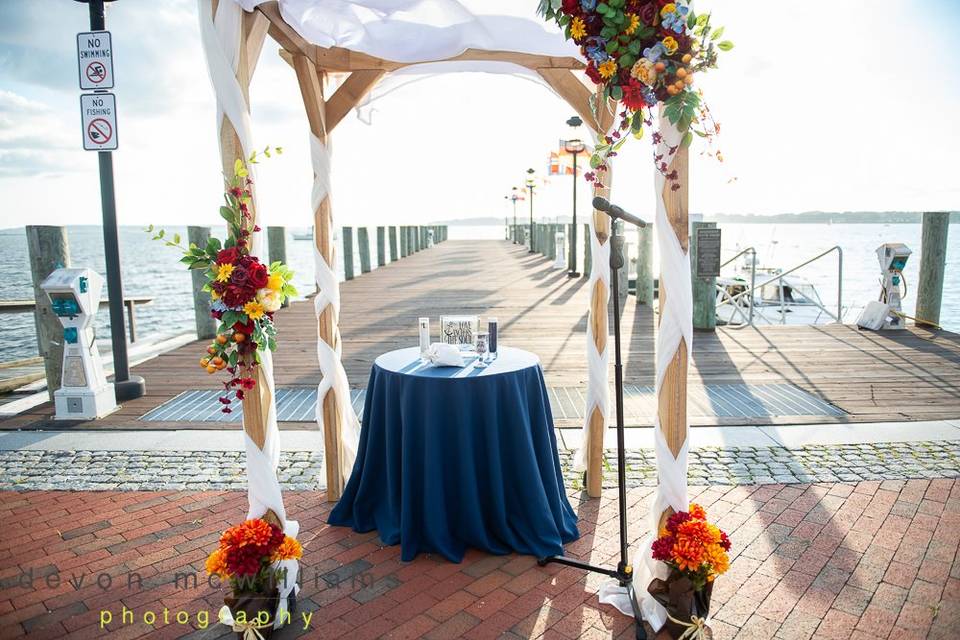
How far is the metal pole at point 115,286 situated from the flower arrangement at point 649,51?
5.10 metres

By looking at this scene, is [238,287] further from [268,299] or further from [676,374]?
[676,374]

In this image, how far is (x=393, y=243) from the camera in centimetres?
2395

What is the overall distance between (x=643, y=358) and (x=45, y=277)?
6.40 metres

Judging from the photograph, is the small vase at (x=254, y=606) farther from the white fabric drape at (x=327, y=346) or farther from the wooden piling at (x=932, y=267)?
the wooden piling at (x=932, y=267)

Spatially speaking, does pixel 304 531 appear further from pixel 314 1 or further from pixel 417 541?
pixel 314 1

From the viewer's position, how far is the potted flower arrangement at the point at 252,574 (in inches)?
101

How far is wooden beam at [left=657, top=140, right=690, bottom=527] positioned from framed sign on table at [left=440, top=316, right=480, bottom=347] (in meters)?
1.36

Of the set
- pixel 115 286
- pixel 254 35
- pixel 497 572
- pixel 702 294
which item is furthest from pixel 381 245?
pixel 497 572

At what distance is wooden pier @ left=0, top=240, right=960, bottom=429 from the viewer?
18.2ft

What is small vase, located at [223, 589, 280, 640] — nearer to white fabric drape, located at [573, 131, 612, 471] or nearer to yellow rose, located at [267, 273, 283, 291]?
yellow rose, located at [267, 273, 283, 291]

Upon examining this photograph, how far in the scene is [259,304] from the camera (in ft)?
8.30

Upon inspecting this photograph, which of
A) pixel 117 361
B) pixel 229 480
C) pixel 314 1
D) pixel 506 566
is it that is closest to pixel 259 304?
pixel 314 1

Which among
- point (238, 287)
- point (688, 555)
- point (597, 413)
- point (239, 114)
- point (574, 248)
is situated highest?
point (239, 114)

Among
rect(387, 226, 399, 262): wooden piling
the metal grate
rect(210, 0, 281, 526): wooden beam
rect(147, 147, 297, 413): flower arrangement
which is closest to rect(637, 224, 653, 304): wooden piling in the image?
the metal grate
